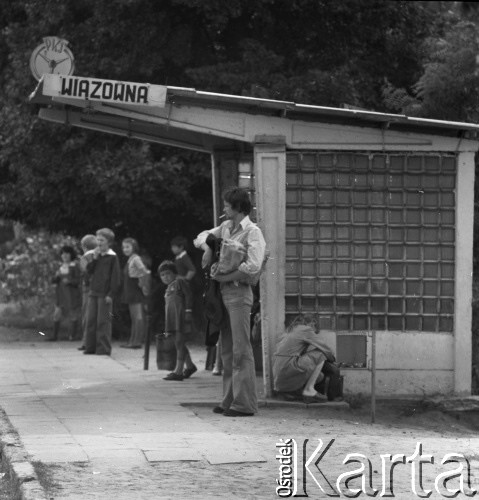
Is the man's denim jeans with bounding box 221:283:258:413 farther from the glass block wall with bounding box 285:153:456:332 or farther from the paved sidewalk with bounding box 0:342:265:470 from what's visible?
the glass block wall with bounding box 285:153:456:332

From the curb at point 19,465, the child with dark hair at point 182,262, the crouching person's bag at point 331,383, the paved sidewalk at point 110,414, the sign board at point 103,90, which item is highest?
the sign board at point 103,90

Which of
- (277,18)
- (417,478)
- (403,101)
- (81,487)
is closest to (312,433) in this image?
(417,478)

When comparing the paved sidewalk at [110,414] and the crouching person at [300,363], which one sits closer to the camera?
the paved sidewalk at [110,414]

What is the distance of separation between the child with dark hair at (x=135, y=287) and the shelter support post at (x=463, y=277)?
8586 millimetres

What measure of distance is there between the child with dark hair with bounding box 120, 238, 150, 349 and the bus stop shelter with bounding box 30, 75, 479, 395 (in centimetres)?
793

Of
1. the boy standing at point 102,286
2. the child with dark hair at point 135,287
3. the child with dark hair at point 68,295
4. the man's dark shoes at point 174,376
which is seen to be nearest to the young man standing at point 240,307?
the man's dark shoes at point 174,376

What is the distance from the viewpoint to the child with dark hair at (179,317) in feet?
50.8

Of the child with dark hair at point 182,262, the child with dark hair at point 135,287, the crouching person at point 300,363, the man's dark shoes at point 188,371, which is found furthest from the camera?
the child with dark hair at point 135,287

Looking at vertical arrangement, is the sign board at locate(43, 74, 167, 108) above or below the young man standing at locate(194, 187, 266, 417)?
above

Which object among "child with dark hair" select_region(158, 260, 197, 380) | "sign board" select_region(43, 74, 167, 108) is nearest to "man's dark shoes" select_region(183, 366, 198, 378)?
"child with dark hair" select_region(158, 260, 197, 380)

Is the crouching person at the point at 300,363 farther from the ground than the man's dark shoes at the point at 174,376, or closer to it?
farther from the ground

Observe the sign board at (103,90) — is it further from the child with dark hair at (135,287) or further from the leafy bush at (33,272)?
the leafy bush at (33,272)

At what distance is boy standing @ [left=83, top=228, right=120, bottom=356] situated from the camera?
63.5 feet

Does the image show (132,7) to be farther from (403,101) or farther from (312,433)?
(312,433)
